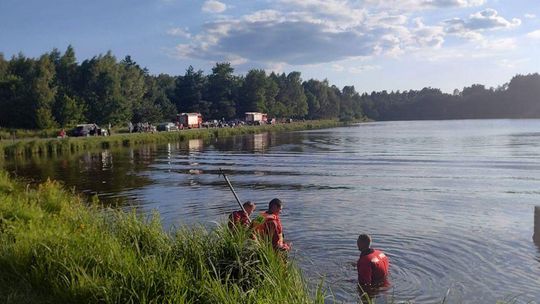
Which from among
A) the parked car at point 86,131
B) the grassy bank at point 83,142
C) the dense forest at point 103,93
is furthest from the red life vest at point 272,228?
the dense forest at point 103,93

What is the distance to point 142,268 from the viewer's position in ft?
24.0

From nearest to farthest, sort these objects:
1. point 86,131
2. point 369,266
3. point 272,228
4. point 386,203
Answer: point 272,228, point 369,266, point 386,203, point 86,131

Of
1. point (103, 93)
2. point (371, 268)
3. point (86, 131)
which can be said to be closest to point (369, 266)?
point (371, 268)

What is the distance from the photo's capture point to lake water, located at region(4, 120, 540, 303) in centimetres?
1172

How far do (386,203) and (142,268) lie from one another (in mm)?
15321

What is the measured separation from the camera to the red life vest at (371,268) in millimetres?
10578

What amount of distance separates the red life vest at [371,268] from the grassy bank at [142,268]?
118 inches

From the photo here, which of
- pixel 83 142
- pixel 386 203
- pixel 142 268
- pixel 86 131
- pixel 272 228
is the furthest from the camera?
pixel 86 131

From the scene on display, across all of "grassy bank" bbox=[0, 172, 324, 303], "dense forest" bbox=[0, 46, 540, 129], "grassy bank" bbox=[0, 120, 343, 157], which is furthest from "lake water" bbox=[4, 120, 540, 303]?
"dense forest" bbox=[0, 46, 540, 129]

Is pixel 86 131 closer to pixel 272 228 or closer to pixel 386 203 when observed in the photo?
pixel 386 203

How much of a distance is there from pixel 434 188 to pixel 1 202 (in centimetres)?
1882

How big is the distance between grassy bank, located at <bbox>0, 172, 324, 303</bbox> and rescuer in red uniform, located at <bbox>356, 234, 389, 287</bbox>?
2.96 meters

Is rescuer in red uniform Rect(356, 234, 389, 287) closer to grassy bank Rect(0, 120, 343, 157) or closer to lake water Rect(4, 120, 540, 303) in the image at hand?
lake water Rect(4, 120, 540, 303)

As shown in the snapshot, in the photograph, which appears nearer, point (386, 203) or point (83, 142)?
point (386, 203)
